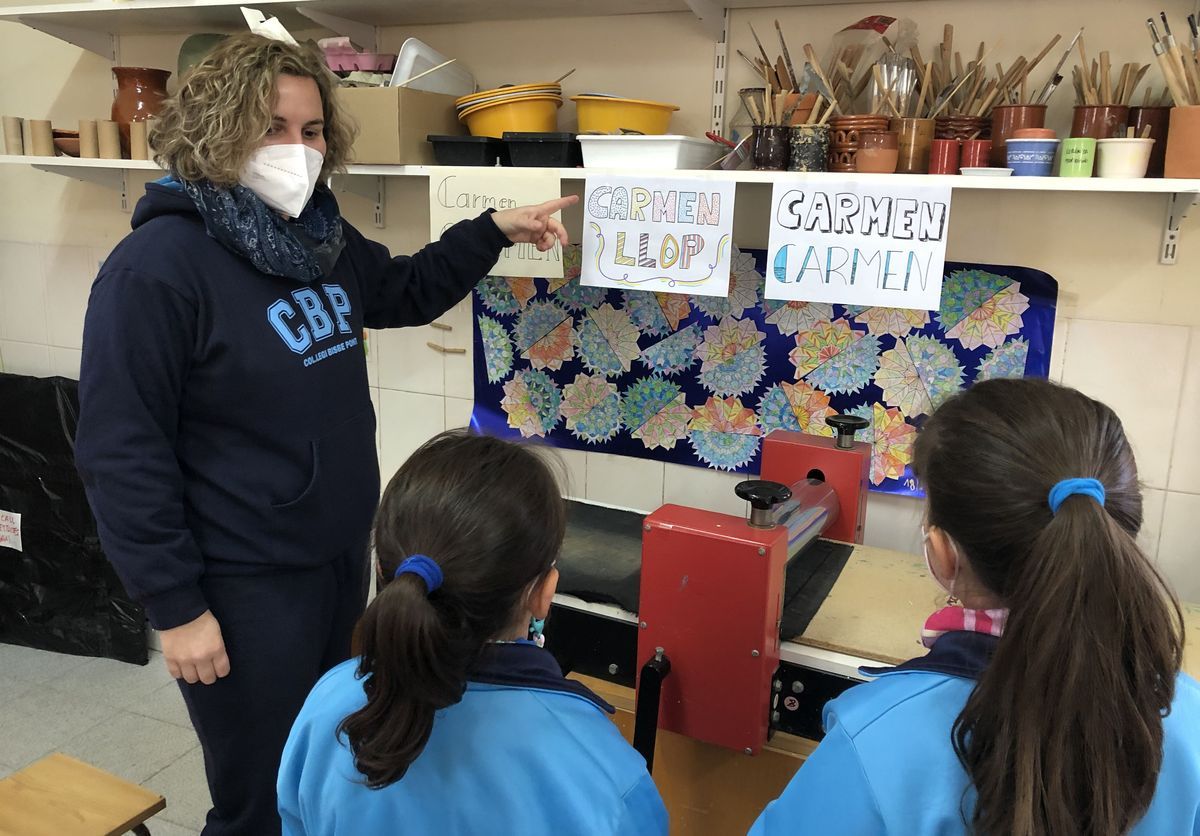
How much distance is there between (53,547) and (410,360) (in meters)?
1.23

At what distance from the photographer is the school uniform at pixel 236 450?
47.3 inches

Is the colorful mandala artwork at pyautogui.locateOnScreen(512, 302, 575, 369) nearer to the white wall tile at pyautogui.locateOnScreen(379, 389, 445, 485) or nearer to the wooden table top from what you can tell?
the white wall tile at pyautogui.locateOnScreen(379, 389, 445, 485)

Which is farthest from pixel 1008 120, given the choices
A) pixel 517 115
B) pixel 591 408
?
pixel 591 408

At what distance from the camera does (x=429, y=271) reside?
1.63 meters

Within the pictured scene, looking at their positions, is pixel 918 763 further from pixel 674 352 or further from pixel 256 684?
pixel 674 352

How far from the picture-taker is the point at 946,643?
→ 0.78m

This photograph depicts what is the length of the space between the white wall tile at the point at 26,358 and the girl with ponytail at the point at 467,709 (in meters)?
2.18

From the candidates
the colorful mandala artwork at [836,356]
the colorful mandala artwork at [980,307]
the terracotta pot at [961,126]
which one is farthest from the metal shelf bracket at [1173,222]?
the colorful mandala artwork at [836,356]

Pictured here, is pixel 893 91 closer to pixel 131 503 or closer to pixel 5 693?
pixel 131 503

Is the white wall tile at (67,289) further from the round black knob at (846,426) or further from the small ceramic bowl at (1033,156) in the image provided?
the small ceramic bowl at (1033,156)

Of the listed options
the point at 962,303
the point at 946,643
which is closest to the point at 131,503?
the point at 946,643

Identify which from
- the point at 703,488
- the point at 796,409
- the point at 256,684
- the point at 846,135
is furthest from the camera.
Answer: the point at 703,488

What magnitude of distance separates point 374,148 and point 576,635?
96 centimetres

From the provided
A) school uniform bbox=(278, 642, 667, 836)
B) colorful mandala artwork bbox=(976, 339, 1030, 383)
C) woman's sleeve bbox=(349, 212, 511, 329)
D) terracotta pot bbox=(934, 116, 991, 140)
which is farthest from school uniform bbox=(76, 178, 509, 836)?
colorful mandala artwork bbox=(976, 339, 1030, 383)
